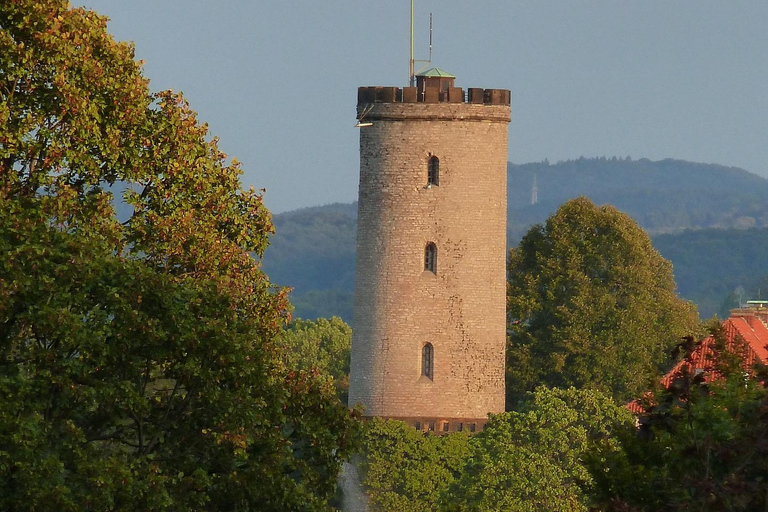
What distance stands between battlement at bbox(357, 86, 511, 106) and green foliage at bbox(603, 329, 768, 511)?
48.0 meters

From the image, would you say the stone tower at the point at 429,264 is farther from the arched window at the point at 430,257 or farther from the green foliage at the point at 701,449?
the green foliage at the point at 701,449

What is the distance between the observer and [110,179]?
3097 centimetres

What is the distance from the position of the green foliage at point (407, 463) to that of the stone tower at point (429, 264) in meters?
1.52

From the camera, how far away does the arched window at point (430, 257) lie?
75250mm

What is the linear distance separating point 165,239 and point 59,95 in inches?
97.4

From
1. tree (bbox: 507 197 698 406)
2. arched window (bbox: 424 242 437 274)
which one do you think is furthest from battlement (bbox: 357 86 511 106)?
tree (bbox: 507 197 698 406)

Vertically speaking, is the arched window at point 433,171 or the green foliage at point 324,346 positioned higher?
the arched window at point 433,171

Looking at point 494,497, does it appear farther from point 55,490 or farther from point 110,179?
point 55,490

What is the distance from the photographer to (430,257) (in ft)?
247

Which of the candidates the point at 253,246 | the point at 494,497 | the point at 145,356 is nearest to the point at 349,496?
the point at 494,497

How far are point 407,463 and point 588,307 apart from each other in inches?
526

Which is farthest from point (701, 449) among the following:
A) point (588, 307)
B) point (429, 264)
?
point (588, 307)

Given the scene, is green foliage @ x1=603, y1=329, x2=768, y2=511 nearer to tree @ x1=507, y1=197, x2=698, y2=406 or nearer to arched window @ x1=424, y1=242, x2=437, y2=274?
arched window @ x1=424, y1=242, x2=437, y2=274

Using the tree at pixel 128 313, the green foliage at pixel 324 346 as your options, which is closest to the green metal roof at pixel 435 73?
the green foliage at pixel 324 346
